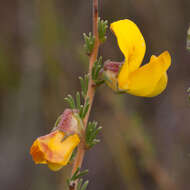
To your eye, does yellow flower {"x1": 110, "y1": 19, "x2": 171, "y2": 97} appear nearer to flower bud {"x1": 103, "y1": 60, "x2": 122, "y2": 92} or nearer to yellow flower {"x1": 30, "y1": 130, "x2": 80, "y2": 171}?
flower bud {"x1": 103, "y1": 60, "x2": 122, "y2": 92}

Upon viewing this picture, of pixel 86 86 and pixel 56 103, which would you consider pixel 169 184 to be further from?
pixel 86 86

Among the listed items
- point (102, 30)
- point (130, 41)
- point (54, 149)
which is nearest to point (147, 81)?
point (130, 41)

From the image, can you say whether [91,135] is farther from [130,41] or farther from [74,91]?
[74,91]

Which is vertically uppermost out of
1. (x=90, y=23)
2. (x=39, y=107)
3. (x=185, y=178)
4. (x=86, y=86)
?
(x=90, y=23)

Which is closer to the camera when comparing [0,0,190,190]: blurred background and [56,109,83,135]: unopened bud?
[56,109,83,135]: unopened bud

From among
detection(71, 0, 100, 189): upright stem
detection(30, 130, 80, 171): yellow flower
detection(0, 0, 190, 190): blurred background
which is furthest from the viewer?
detection(0, 0, 190, 190): blurred background

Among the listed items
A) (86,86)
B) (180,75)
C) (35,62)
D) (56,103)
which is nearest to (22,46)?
(35,62)

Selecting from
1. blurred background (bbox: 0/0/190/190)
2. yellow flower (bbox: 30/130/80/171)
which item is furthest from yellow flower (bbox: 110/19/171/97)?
blurred background (bbox: 0/0/190/190)
